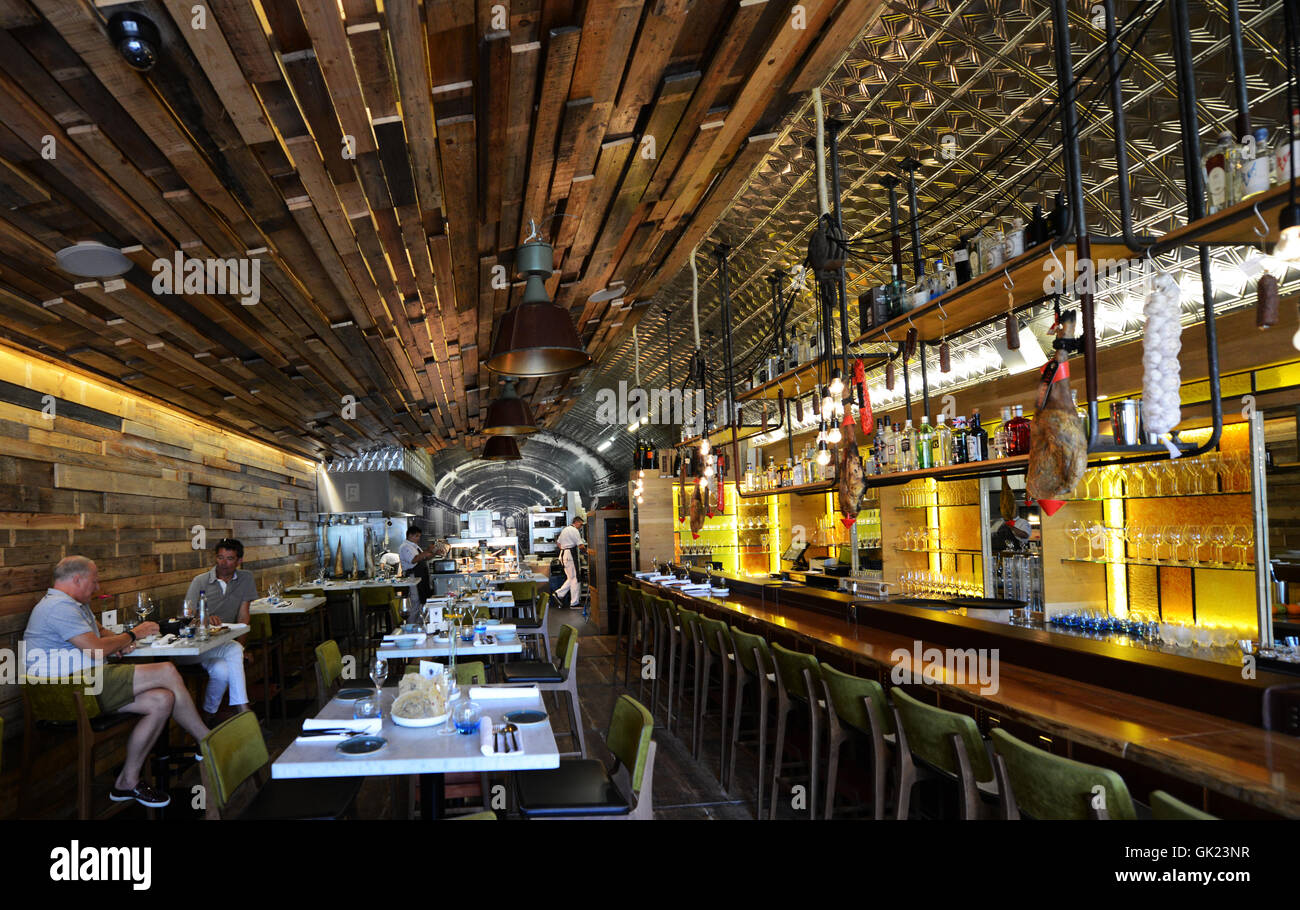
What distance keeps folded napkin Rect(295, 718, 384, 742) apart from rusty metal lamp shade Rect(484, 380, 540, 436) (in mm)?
3213

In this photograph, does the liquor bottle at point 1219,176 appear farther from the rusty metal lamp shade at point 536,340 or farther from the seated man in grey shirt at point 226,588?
the seated man in grey shirt at point 226,588

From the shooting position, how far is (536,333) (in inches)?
147

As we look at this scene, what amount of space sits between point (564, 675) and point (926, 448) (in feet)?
9.70

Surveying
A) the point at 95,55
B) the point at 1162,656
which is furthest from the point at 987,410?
the point at 95,55

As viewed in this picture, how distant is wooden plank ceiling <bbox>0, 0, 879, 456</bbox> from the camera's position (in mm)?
2289

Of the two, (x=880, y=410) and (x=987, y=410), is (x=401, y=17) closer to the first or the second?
(x=987, y=410)

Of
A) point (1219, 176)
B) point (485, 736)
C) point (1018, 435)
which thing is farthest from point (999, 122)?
point (485, 736)

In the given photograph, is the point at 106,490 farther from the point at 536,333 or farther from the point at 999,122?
the point at 999,122

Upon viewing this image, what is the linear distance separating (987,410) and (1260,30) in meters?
3.86

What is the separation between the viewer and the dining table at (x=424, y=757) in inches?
111

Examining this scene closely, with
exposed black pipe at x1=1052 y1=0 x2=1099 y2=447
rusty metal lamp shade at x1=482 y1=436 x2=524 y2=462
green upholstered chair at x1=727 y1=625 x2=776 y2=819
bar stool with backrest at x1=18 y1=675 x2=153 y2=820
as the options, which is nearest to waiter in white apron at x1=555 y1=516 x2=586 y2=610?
rusty metal lamp shade at x1=482 y1=436 x2=524 y2=462

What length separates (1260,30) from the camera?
3637mm

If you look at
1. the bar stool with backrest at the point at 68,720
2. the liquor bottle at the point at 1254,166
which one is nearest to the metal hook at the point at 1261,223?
the liquor bottle at the point at 1254,166

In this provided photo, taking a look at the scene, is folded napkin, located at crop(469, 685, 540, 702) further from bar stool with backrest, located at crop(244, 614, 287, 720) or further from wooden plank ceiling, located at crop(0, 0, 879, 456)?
bar stool with backrest, located at crop(244, 614, 287, 720)
